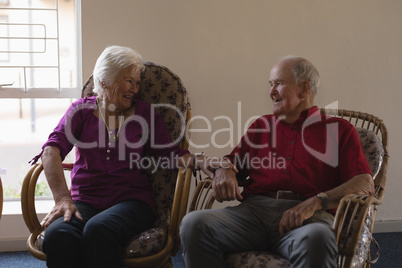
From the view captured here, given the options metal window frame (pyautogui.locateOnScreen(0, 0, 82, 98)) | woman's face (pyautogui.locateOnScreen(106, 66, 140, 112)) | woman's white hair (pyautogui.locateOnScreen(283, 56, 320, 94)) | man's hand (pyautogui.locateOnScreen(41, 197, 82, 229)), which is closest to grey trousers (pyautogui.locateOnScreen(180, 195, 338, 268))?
man's hand (pyautogui.locateOnScreen(41, 197, 82, 229))

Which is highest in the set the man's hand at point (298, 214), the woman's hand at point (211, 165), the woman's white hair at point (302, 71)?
the woman's white hair at point (302, 71)


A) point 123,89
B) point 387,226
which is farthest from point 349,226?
point 387,226

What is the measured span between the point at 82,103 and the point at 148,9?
85 cm

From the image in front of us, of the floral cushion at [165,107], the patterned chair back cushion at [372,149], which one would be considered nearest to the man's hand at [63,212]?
the floral cushion at [165,107]

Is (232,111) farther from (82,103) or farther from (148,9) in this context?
(82,103)

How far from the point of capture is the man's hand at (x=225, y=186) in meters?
1.89

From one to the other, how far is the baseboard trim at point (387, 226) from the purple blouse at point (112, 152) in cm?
180

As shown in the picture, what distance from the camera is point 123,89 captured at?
2170 millimetres


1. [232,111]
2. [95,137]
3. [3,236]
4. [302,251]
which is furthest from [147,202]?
[3,236]

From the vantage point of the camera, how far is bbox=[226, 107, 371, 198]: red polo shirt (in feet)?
6.51

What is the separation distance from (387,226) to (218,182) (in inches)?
72.7

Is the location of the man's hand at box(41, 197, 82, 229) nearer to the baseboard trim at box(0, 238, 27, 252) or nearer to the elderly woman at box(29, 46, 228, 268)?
the elderly woman at box(29, 46, 228, 268)

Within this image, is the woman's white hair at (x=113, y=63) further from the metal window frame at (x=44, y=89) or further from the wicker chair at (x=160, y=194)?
the metal window frame at (x=44, y=89)

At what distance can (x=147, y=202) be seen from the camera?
81.5 inches
